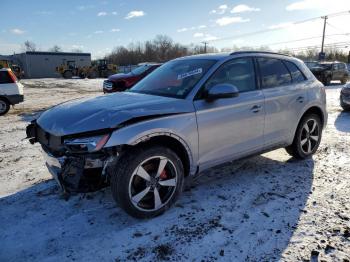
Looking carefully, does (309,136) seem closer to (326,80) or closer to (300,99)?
(300,99)

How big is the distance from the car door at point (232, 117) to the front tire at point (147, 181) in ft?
1.42

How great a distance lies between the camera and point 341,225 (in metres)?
3.38

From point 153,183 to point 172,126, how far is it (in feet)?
2.16

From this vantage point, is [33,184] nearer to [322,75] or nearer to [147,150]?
[147,150]

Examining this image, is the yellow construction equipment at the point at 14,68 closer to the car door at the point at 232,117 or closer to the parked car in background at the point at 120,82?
the parked car in background at the point at 120,82

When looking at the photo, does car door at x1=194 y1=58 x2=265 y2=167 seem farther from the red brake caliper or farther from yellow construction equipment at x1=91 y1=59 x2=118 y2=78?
yellow construction equipment at x1=91 y1=59 x2=118 y2=78

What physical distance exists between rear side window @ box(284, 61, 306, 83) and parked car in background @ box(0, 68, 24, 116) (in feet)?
32.2

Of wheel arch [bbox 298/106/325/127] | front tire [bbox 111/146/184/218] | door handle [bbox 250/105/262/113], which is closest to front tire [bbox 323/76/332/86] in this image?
wheel arch [bbox 298/106/325/127]

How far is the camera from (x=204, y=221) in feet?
11.5

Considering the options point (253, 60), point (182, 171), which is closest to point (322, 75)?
point (253, 60)

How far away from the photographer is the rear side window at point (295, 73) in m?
5.04

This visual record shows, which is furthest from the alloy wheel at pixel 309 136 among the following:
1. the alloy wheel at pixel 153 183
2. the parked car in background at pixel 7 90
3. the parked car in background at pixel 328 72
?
the parked car in background at pixel 328 72

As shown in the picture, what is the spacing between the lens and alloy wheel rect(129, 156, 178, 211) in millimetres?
3396

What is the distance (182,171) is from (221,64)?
1.48 metres
